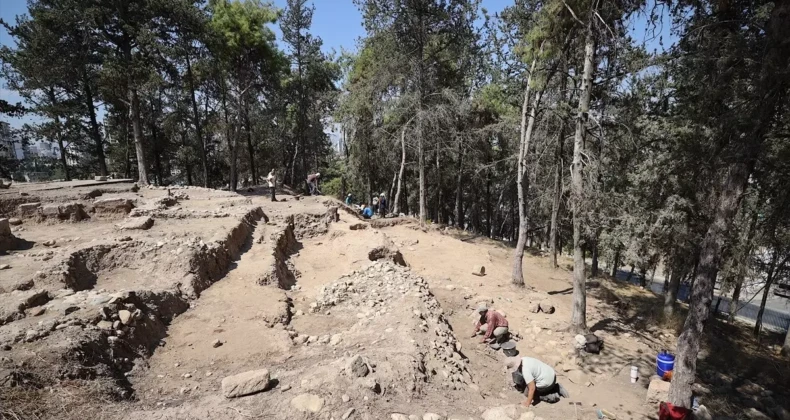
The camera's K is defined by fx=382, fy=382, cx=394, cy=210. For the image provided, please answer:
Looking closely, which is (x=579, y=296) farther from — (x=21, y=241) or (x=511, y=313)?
(x=21, y=241)

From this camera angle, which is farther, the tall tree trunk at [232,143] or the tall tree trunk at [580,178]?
the tall tree trunk at [232,143]

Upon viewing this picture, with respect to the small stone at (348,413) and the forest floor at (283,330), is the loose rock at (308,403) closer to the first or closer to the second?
the forest floor at (283,330)

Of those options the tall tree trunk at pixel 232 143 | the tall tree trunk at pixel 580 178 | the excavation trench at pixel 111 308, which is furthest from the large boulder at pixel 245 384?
the tall tree trunk at pixel 232 143

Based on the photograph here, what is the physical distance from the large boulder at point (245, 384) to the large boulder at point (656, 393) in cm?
689

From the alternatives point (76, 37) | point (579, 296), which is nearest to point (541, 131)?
point (579, 296)

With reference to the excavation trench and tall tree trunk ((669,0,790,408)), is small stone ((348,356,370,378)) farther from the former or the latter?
tall tree trunk ((669,0,790,408))

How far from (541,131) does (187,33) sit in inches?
705

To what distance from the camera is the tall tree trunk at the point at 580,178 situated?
8867 millimetres

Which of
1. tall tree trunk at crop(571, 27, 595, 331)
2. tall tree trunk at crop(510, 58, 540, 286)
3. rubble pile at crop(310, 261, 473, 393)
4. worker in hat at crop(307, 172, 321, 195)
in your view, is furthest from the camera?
worker in hat at crop(307, 172, 321, 195)

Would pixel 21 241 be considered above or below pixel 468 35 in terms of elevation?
below

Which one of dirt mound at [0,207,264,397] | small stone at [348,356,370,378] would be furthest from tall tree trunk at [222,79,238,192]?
small stone at [348,356,370,378]

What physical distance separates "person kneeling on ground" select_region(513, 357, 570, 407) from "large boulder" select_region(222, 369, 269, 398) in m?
4.20

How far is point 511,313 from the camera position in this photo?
34.6 feet

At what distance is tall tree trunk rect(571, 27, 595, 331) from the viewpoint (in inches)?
349
